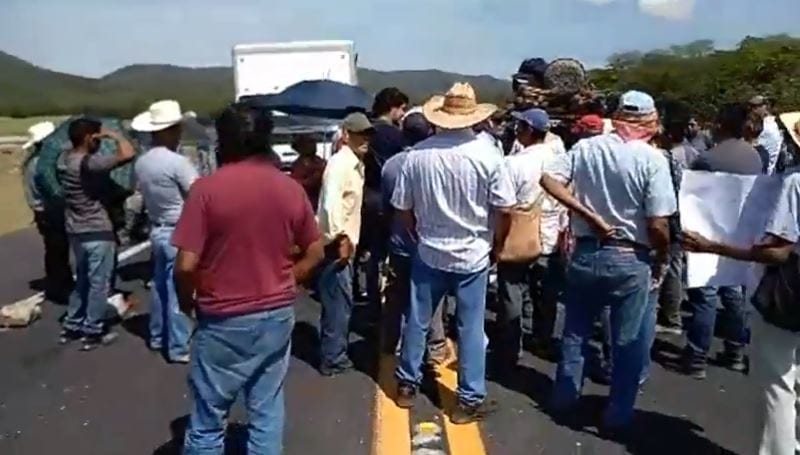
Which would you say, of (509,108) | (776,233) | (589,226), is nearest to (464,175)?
(589,226)

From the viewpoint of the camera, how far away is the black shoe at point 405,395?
7.67 metres

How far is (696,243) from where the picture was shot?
6.16 m

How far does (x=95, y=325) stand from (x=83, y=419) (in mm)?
2200

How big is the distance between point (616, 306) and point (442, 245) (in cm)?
110

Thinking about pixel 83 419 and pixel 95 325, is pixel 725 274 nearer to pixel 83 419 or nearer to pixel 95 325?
pixel 83 419

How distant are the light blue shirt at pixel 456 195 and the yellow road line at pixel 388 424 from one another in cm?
103

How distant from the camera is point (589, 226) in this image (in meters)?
6.88

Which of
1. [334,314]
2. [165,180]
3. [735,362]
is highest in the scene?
[165,180]

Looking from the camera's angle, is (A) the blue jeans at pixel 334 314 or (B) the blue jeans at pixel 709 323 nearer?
(B) the blue jeans at pixel 709 323

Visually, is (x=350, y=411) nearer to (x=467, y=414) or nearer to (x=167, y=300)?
(x=467, y=414)

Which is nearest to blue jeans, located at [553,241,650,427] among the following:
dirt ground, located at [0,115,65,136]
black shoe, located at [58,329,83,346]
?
black shoe, located at [58,329,83,346]

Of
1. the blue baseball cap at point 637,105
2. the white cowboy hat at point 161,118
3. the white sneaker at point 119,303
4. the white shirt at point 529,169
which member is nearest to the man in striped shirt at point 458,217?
the white shirt at point 529,169

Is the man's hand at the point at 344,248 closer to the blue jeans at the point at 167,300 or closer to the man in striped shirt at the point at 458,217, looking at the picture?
the man in striped shirt at the point at 458,217

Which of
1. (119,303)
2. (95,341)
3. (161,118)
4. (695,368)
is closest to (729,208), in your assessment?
(695,368)
